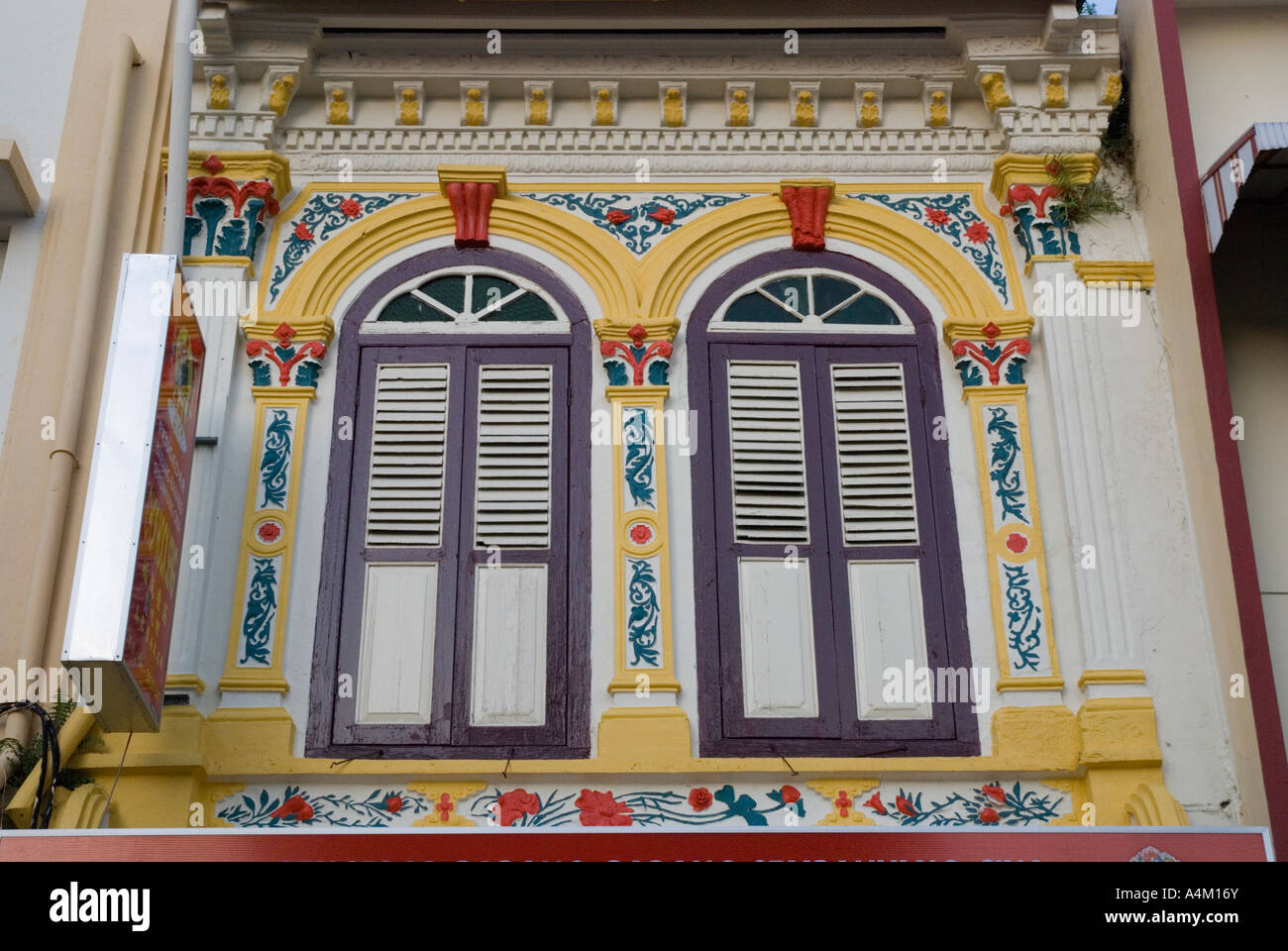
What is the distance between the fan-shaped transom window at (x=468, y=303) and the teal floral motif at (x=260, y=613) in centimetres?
137

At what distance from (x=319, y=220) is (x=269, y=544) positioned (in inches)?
70.9

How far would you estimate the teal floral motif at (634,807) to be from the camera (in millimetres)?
7465

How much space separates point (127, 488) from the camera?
6777 mm

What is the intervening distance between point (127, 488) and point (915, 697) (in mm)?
3394

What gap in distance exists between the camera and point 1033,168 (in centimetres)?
896

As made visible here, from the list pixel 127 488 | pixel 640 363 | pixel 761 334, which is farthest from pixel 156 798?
pixel 761 334

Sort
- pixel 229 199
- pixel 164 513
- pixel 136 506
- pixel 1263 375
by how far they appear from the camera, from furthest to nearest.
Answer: pixel 229 199
pixel 1263 375
pixel 164 513
pixel 136 506

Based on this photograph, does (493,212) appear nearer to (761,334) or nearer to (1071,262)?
(761,334)

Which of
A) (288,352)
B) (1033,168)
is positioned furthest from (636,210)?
(1033,168)

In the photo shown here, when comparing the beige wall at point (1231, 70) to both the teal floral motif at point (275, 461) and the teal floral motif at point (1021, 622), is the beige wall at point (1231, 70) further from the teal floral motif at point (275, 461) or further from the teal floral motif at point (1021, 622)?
the teal floral motif at point (275, 461)

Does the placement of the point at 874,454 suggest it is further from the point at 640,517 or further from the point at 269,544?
the point at 269,544

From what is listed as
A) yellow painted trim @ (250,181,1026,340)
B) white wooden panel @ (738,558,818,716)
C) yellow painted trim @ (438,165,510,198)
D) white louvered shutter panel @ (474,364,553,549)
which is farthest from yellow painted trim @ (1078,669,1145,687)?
yellow painted trim @ (438,165,510,198)

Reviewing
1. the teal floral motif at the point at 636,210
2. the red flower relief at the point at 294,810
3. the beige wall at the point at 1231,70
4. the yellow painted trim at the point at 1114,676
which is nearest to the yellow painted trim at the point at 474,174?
the teal floral motif at the point at 636,210

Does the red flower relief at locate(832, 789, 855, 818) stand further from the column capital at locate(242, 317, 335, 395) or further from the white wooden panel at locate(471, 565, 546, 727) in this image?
the column capital at locate(242, 317, 335, 395)
